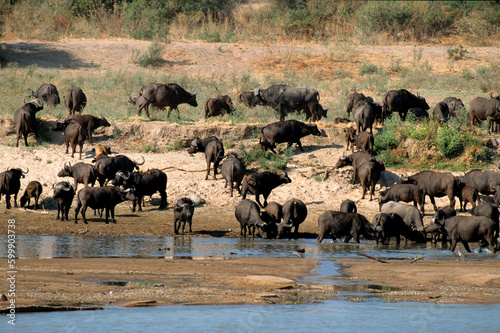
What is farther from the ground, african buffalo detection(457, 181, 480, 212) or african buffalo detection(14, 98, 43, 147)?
african buffalo detection(14, 98, 43, 147)

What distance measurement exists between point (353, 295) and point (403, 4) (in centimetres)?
3518

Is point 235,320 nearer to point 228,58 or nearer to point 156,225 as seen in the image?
point 156,225

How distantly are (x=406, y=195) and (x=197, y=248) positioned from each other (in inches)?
246

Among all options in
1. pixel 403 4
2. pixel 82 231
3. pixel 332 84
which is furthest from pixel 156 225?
pixel 403 4

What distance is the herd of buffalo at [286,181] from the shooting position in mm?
13969

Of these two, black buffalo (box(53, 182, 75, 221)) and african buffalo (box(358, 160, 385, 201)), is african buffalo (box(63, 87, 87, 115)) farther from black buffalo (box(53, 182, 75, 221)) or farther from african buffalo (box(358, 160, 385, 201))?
african buffalo (box(358, 160, 385, 201))

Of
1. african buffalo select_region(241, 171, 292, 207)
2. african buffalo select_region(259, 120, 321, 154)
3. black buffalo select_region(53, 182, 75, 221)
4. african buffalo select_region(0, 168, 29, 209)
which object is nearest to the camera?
black buffalo select_region(53, 182, 75, 221)

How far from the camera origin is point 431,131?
19375mm

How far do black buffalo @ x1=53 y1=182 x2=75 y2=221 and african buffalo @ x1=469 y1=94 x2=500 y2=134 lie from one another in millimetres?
13044

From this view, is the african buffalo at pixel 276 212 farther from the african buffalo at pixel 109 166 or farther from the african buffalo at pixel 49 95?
the african buffalo at pixel 49 95

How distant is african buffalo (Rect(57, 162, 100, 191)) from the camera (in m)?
16.8

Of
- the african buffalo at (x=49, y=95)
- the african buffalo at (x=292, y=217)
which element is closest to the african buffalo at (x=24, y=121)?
the african buffalo at (x=49, y=95)

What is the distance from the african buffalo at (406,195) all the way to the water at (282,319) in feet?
27.0

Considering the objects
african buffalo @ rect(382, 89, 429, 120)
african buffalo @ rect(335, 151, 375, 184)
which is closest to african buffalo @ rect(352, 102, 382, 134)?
african buffalo @ rect(382, 89, 429, 120)
